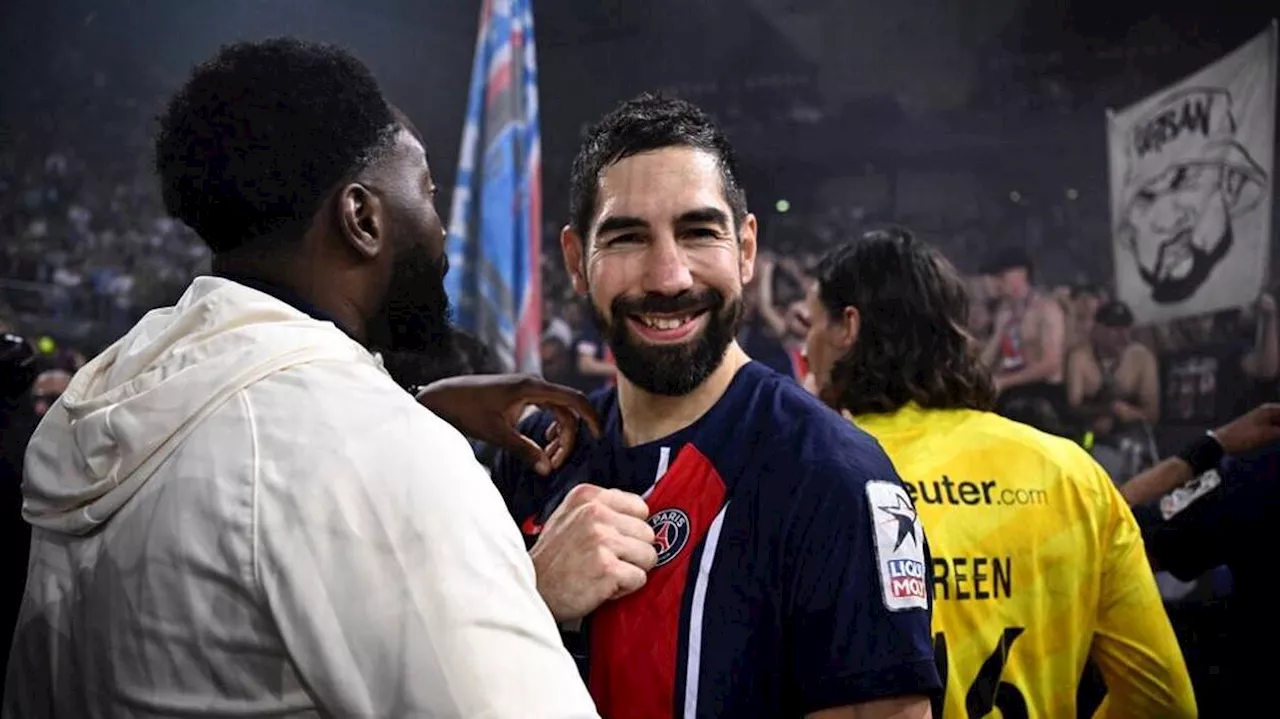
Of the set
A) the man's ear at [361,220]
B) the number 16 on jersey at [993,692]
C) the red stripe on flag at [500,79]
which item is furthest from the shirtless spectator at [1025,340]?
the man's ear at [361,220]

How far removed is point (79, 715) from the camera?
90cm

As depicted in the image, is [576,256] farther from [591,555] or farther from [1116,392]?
[1116,392]

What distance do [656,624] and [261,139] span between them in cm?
70

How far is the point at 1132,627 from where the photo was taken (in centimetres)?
195

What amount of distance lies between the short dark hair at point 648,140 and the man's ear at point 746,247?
0.02m

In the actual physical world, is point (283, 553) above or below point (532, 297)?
below

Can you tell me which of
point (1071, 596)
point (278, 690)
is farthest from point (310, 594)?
point (1071, 596)

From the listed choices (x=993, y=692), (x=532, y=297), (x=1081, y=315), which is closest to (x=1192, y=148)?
(x=1081, y=315)

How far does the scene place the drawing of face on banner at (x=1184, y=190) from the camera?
13.9 ft

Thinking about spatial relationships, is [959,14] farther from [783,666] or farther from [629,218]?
[783,666]

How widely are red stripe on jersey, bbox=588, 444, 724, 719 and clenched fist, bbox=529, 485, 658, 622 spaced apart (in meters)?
0.03

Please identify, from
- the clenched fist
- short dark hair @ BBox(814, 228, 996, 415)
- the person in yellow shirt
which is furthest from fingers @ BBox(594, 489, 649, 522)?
short dark hair @ BBox(814, 228, 996, 415)

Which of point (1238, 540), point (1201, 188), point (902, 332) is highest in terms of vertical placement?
point (1201, 188)

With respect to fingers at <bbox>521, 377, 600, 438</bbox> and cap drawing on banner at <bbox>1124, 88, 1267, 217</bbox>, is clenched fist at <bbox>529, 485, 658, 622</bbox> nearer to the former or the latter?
fingers at <bbox>521, 377, 600, 438</bbox>
